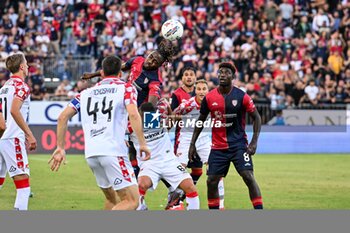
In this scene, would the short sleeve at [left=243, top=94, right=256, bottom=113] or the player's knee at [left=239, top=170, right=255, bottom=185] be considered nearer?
the player's knee at [left=239, top=170, right=255, bottom=185]

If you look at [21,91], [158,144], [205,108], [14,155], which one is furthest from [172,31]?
[14,155]

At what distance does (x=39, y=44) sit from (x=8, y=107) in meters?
18.6

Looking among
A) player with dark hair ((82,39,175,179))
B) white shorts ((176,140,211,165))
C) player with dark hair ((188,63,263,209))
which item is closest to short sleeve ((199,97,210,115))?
player with dark hair ((188,63,263,209))

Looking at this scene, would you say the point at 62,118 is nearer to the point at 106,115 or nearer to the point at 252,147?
the point at 106,115

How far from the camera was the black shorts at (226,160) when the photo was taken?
12.9 metres

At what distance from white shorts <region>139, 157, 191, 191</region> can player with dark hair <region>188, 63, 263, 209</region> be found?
0.40m

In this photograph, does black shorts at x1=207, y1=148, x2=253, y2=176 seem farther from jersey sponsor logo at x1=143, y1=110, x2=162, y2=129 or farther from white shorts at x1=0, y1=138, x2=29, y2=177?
white shorts at x1=0, y1=138, x2=29, y2=177

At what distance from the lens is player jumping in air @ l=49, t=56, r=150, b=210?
10789mm

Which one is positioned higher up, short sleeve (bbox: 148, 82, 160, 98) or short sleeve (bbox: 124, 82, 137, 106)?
short sleeve (bbox: 124, 82, 137, 106)

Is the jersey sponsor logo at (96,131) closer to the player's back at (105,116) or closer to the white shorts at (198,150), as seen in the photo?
the player's back at (105,116)

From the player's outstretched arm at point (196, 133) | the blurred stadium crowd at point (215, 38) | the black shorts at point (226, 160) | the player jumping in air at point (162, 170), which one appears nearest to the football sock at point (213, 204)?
the player jumping in air at point (162, 170)

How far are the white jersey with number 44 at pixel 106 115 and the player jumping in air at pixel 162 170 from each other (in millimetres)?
2281

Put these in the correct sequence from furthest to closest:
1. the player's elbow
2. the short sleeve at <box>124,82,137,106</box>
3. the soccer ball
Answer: the soccer ball → the player's elbow → the short sleeve at <box>124,82,137,106</box>

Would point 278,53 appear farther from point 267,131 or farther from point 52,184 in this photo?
point 52,184
